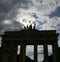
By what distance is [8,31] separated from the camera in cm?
6962

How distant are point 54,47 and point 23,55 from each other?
1192 centimetres

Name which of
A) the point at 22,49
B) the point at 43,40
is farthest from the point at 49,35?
the point at 22,49

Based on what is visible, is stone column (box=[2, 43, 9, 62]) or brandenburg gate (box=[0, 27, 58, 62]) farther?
stone column (box=[2, 43, 9, 62])

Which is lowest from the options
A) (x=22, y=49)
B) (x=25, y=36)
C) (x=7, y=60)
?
(x=7, y=60)

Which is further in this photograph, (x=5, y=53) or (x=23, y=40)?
(x=5, y=53)

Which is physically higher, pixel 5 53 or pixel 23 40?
pixel 23 40

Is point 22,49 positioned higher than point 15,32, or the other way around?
point 15,32

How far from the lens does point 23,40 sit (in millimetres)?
67188

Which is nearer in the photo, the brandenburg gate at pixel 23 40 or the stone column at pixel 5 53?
the brandenburg gate at pixel 23 40

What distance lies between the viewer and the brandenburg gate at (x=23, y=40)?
66000 millimetres

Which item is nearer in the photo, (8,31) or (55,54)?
(55,54)

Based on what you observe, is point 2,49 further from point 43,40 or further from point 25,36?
point 43,40

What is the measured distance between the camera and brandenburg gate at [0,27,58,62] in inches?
2598

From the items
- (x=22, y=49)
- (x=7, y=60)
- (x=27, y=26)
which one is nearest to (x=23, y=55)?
(x=22, y=49)
